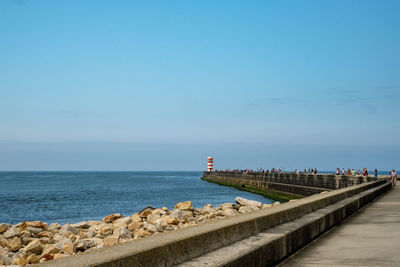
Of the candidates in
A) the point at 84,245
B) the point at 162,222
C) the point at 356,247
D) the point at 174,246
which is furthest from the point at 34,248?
the point at 174,246

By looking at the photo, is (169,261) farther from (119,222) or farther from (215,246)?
(119,222)

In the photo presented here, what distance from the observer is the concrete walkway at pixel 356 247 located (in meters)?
6.36

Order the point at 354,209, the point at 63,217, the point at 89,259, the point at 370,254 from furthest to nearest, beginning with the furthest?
the point at 63,217, the point at 354,209, the point at 370,254, the point at 89,259

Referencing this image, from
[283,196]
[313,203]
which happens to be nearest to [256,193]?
[283,196]

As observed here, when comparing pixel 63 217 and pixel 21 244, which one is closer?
pixel 21 244

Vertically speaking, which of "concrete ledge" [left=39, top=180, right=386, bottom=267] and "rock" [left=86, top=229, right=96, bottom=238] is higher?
"concrete ledge" [left=39, top=180, right=386, bottom=267]

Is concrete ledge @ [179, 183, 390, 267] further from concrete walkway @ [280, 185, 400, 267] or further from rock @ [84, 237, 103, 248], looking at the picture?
rock @ [84, 237, 103, 248]

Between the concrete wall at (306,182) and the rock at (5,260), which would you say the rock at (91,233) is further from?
the concrete wall at (306,182)

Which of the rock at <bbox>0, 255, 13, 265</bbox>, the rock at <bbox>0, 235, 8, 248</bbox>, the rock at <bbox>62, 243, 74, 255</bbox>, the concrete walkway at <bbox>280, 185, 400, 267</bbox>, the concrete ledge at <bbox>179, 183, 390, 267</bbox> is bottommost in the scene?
the rock at <bbox>0, 235, 8, 248</bbox>

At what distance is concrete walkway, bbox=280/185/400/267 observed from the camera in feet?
20.9

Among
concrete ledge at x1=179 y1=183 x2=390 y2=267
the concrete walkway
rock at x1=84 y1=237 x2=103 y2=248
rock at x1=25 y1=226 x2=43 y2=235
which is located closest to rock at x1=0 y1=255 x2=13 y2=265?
rock at x1=84 y1=237 x2=103 y2=248

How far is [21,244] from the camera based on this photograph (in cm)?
1534

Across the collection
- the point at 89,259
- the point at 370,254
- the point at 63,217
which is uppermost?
the point at 89,259

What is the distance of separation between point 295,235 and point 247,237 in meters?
1.20
